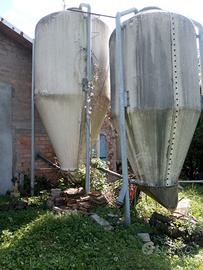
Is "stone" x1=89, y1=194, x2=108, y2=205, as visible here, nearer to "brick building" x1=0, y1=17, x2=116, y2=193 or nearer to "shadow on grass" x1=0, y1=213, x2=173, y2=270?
"shadow on grass" x1=0, y1=213, x2=173, y2=270

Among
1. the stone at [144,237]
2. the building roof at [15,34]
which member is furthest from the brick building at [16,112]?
the stone at [144,237]

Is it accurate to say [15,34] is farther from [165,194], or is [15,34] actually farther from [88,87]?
[165,194]

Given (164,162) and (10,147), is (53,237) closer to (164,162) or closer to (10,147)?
(164,162)

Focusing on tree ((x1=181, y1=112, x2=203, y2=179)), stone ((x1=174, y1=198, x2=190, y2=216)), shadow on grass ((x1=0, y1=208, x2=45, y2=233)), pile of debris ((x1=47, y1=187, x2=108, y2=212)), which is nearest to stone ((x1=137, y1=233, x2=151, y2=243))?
stone ((x1=174, y1=198, x2=190, y2=216))

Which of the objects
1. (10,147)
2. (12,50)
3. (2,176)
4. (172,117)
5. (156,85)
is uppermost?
(12,50)

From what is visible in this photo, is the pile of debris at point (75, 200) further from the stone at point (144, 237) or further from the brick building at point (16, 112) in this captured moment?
the brick building at point (16, 112)

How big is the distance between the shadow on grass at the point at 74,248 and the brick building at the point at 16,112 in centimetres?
262

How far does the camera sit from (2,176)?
295 inches

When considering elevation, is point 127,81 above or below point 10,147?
above

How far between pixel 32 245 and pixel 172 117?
2.65 m

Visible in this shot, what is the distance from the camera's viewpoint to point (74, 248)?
14.5 ft

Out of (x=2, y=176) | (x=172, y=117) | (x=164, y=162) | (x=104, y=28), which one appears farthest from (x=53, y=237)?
(x=104, y=28)

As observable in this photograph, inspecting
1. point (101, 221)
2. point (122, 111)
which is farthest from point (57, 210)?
point (122, 111)

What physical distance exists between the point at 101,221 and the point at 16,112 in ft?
11.5
